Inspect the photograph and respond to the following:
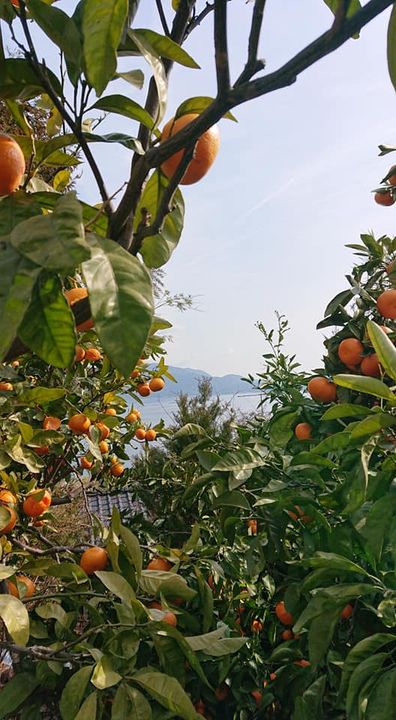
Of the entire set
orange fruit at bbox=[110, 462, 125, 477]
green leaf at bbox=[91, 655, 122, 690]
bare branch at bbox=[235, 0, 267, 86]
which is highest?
bare branch at bbox=[235, 0, 267, 86]

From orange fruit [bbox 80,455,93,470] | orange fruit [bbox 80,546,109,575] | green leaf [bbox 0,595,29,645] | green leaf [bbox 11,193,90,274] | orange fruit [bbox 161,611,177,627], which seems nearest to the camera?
green leaf [bbox 11,193,90,274]

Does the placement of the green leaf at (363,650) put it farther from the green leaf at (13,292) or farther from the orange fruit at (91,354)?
the orange fruit at (91,354)

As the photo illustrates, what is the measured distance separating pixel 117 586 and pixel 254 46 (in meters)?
0.57

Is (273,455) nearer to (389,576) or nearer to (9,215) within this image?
(389,576)

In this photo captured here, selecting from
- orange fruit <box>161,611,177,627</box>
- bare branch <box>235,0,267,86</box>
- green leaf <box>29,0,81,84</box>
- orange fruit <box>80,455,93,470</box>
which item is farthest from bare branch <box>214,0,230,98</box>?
→ orange fruit <box>80,455,93,470</box>

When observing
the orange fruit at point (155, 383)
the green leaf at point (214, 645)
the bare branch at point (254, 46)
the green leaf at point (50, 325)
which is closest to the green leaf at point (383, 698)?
the green leaf at point (214, 645)

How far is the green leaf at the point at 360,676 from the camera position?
55cm

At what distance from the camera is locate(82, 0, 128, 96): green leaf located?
29 centimetres

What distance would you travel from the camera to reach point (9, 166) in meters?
0.37

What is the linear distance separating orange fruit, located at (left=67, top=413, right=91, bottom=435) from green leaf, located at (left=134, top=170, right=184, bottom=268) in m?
0.87

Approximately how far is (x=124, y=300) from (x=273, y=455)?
2.51 feet

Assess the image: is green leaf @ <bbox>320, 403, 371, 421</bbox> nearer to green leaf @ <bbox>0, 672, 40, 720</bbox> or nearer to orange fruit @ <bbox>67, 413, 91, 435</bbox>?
green leaf @ <bbox>0, 672, 40, 720</bbox>

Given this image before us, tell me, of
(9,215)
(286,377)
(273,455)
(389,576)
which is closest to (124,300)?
(9,215)

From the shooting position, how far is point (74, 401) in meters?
1.39
